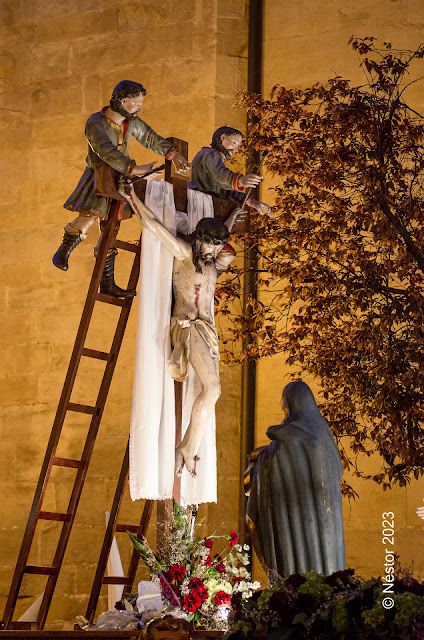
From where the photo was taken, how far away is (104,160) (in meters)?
7.34

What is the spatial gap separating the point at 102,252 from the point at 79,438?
393 centimetres

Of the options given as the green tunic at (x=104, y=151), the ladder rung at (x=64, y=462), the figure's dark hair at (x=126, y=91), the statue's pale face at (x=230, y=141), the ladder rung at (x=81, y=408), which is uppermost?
the figure's dark hair at (x=126, y=91)

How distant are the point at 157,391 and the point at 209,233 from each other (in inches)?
41.8

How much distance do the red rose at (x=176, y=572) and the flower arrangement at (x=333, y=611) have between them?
71.2 inches

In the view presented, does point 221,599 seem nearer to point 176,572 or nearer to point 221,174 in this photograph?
point 176,572

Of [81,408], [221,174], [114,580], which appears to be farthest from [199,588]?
[221,174]

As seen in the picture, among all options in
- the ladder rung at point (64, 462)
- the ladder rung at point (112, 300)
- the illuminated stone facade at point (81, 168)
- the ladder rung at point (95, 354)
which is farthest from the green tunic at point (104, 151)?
the illuminated stone facade at point (81, 168)

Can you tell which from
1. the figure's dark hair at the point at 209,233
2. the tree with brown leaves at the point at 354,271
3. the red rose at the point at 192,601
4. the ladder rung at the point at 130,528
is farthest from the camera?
the tree with brown leaves at the point at 354,271

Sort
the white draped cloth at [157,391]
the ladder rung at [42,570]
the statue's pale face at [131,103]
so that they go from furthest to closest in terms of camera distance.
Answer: the statue's pale face at [131,103], the ladder rung at [42,570], the white draped cloth at [157,391]

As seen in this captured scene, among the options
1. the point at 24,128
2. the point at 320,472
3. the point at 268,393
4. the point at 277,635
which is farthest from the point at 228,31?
the point at 277,635

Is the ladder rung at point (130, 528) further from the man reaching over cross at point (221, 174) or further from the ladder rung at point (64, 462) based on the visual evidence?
the man reaching over cross at point (221, 174)

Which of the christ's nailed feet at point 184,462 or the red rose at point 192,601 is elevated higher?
the christ's nailed feet at point 184,462

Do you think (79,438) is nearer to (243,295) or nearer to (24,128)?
(243,295)

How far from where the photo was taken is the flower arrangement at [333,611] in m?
4.55
